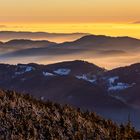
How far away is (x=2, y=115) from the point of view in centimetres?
2481

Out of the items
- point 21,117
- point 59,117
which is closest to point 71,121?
point 59,117

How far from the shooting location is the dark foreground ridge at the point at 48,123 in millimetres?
24219

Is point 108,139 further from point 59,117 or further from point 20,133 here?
point 20,133

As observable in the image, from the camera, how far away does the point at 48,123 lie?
25875mm

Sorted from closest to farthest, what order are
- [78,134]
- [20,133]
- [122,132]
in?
[20,133]
[78,134]
[122,132]

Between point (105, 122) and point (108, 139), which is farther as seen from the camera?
point (105, 122)

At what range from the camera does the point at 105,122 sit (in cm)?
2814

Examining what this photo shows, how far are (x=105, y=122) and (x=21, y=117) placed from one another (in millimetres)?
4693

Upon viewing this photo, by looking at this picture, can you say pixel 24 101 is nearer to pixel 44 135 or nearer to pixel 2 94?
pixel 2 94

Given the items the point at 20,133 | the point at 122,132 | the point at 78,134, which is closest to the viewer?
the point at 20,133

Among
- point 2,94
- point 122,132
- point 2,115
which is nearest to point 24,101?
point 2,94

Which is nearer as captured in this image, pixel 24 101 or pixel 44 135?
pixel 44 135

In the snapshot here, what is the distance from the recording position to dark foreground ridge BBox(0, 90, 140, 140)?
2422 centimetres

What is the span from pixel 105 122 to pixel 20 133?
5779mm
